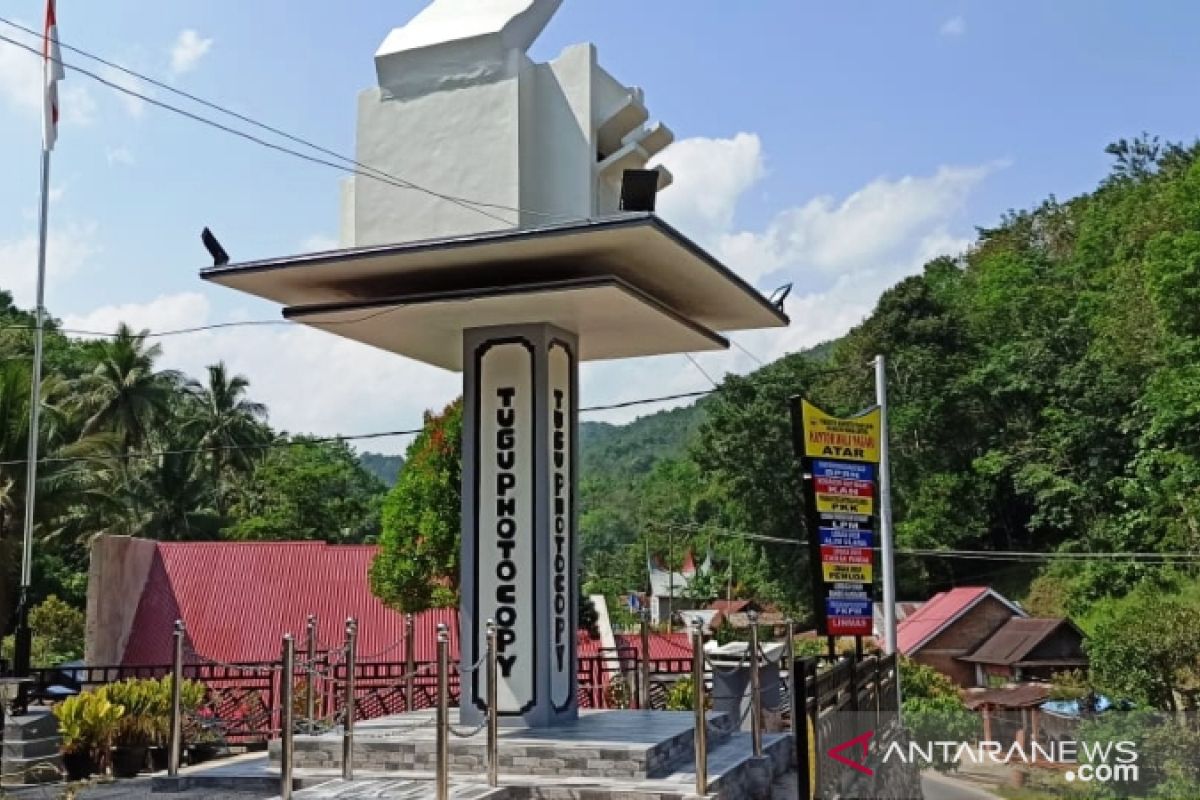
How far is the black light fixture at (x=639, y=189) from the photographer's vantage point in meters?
7.76

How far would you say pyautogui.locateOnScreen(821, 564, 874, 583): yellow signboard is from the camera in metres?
8.58

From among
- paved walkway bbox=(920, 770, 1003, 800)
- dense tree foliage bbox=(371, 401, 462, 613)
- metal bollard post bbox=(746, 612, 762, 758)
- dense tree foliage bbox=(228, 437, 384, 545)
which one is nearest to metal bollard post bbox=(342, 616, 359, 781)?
metal bollard post bbox=(746, 612, 762, 758)

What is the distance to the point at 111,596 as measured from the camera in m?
17.1

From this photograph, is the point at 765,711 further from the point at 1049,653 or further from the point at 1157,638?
the point at 1049,653

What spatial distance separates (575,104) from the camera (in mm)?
9094

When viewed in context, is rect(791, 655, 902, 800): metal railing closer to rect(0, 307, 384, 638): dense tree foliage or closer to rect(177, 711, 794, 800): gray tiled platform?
rect(177, 711, 794, 800): gray tiled platform

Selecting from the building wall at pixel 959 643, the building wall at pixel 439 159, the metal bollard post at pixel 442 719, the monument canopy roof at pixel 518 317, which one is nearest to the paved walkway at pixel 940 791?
the monument canopy roof at pixel 518 317

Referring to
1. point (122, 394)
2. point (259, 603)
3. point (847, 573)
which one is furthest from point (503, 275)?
→ point (122, 394)

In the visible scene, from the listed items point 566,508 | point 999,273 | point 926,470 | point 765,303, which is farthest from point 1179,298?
point 566,508

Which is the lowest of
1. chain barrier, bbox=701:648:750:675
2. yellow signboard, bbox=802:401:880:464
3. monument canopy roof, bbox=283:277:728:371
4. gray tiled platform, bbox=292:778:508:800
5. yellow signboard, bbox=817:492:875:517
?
gray tiled platform, bbox=292:778:508:800

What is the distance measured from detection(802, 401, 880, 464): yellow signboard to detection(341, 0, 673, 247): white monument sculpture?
2.43m

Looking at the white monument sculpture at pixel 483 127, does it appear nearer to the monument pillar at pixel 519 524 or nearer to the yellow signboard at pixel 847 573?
the monument pillar at pixel 519 524

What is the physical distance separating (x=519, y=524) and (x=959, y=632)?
28.6m

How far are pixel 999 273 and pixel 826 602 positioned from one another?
41.9 meters
